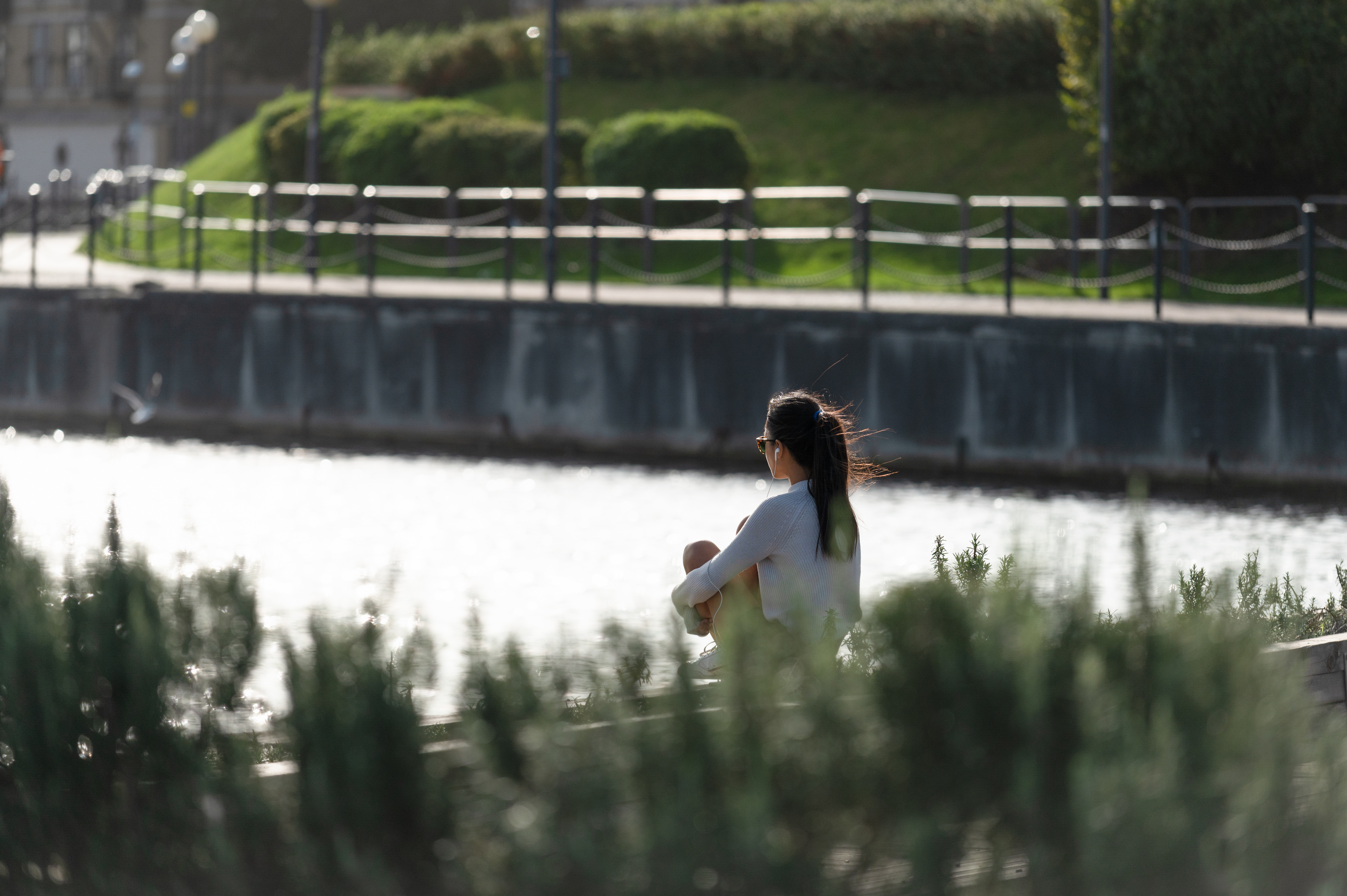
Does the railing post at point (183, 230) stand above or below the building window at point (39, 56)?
below

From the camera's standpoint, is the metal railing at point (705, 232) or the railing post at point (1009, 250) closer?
the railing post at point (1009, 250)

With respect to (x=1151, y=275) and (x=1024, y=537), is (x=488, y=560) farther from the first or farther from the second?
(x=1151, y=275)

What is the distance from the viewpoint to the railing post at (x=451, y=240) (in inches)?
938

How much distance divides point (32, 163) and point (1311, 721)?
219ft

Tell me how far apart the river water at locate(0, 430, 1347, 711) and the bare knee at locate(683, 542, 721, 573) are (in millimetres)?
2507

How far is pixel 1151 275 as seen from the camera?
70.6ft

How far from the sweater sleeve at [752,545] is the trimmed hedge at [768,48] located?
27025 millimetres

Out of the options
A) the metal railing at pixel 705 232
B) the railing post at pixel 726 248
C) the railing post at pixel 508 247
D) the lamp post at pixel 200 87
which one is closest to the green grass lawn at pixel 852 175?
the metal railing at pixel 705 232

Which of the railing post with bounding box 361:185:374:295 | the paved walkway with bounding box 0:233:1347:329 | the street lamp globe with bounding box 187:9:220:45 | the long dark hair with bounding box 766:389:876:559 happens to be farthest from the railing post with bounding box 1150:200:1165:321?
the street lamp globe with bounding box 187:9:220:45

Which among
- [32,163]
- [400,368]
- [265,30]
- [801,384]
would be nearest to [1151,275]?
[801,384]

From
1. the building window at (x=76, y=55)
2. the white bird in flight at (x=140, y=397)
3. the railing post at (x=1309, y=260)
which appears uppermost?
the building window at (x=76, y=55)

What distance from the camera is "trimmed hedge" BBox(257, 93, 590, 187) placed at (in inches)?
1104

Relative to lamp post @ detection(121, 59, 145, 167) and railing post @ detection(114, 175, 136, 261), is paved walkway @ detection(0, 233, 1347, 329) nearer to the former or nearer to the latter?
railing post @ detection(114, 175, 136, 261)

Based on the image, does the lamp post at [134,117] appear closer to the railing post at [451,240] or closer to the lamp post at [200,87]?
the lamp post at [200,87]
